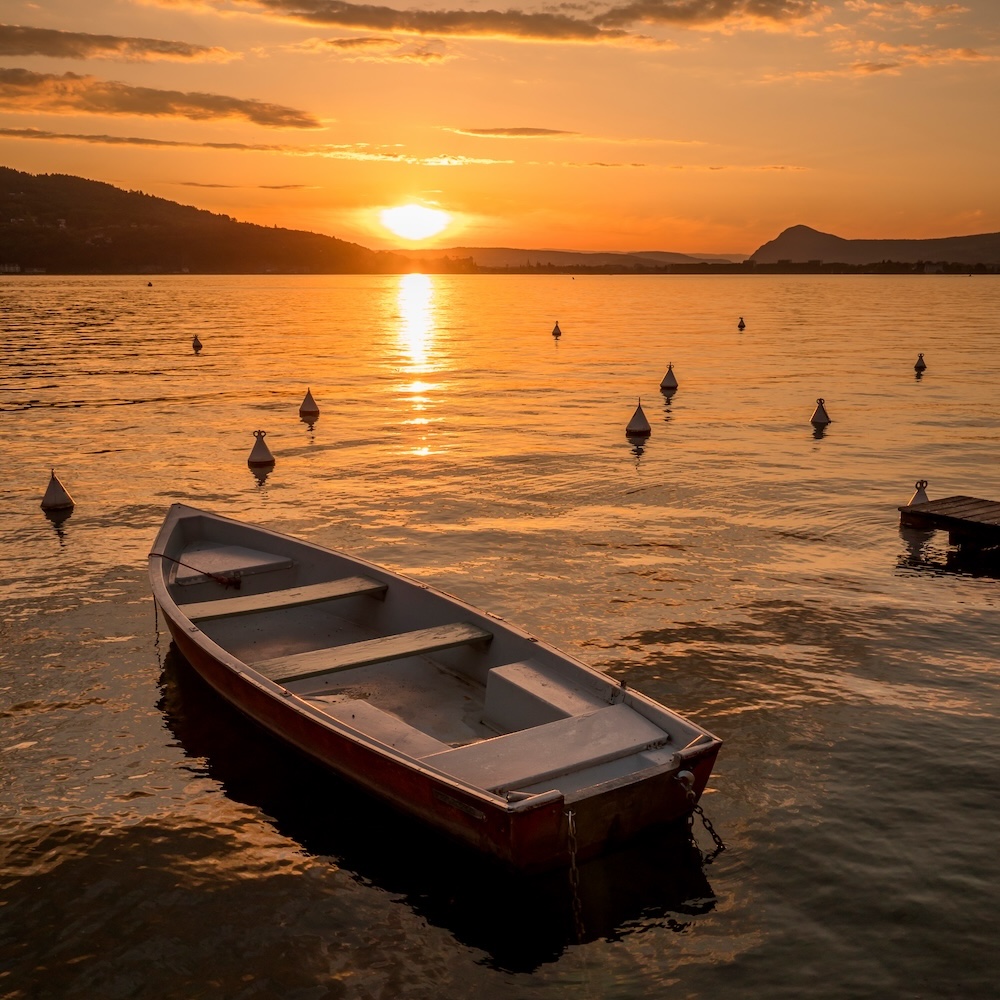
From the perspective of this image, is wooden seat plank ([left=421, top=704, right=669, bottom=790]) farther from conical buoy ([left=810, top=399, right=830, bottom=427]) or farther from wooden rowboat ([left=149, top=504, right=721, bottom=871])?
conical buoy ([left=810, top=399, right=830, bottom=427])

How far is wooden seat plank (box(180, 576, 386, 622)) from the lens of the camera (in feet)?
44.9

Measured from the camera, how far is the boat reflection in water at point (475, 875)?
8742 millimetres

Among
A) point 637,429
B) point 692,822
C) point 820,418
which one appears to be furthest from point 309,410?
point 692,822

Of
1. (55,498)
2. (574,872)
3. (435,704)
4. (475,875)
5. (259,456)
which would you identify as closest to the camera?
(574,872)

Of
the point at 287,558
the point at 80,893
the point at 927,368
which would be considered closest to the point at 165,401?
the point at 287,558

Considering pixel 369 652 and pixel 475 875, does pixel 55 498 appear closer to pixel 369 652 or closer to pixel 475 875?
pixel 369 652

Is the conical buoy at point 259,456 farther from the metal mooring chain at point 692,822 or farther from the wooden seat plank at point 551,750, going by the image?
the metal mooring chain at point 692,822

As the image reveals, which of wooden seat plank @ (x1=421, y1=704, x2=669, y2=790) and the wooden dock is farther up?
the wooden dock

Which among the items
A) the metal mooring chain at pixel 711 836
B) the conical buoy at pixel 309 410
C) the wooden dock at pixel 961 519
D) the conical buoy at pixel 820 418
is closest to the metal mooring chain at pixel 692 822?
the metal mooring chain at pixel 711 836

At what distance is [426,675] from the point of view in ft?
42.7

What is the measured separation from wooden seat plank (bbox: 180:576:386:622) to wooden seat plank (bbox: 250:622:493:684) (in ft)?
5.67

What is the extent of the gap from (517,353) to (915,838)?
204 ft

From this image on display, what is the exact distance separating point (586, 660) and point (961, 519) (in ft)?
33.3

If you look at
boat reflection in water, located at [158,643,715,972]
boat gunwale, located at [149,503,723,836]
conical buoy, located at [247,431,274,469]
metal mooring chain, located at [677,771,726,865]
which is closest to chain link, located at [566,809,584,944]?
boat reflection in water, located at [158,643,715,972]
